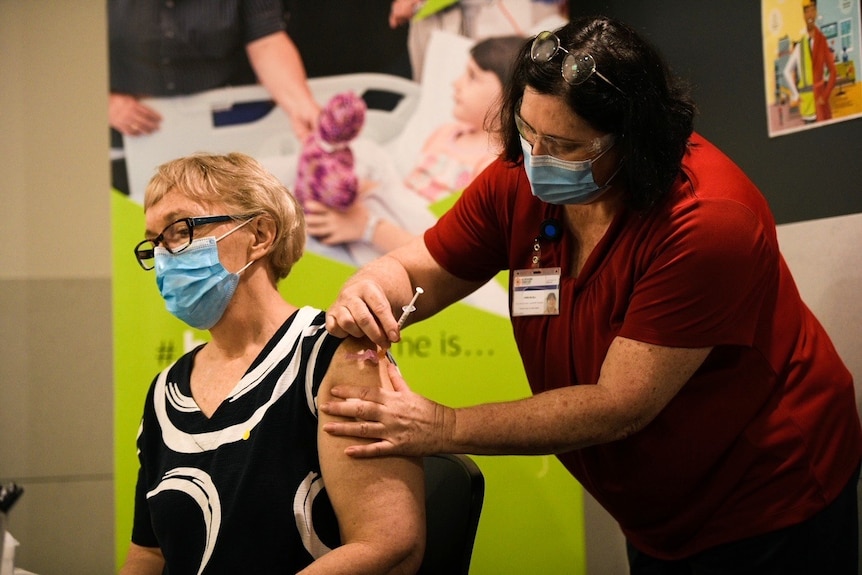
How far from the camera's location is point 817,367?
1577 millimetres

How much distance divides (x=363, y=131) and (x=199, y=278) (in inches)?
61.1

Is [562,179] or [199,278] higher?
[562,179]

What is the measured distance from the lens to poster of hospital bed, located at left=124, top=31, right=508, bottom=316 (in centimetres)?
300

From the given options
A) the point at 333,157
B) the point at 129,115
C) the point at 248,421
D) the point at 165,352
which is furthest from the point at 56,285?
the point at 248,421

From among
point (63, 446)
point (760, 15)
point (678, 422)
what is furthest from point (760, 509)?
point (63, 446)

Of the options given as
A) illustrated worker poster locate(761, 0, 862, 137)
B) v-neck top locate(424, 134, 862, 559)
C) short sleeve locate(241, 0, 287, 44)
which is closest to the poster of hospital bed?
short sleeve locate(241, 0, 287, 44)

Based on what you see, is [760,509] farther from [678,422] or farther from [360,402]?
[360,402]

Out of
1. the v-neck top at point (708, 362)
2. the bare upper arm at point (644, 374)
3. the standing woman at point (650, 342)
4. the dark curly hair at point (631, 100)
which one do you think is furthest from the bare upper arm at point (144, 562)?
the dark curly hair at point (631, 100)

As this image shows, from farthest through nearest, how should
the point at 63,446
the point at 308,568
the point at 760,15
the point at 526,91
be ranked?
the point at 63,446 < the point at 760,15 < the point at 526,91 < the point at 308,568

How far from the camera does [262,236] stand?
171cm

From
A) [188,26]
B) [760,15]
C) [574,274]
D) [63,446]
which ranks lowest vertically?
[63,446]

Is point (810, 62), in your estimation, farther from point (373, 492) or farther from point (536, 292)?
point (373, 492)

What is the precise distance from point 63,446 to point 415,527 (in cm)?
203

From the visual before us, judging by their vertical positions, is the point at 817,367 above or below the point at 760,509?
above
